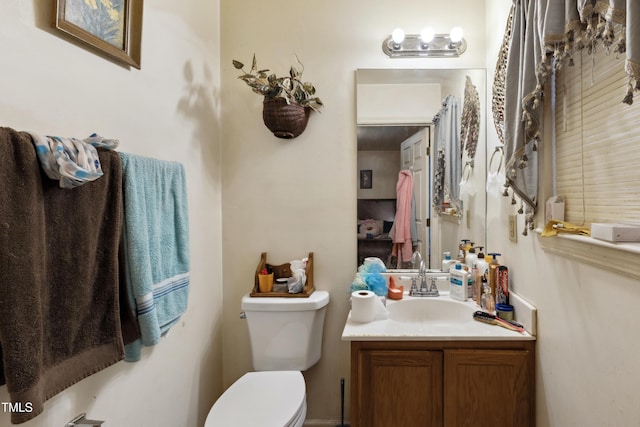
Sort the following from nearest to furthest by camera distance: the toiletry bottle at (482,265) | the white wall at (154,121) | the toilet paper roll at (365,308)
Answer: the white wall at (154,121), the toilet paper roll at (365,308), the toiletry bottle at (482,265)

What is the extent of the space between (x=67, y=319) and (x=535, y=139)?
1571mm

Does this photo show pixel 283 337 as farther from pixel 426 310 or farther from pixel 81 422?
Result: pixel 81 422

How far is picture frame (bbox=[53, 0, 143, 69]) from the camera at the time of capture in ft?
2.64

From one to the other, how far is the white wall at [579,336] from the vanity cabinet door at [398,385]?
1.29ft

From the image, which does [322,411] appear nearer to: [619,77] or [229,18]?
[619,77]

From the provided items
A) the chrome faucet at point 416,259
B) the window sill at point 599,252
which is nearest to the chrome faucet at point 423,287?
the chrome faucet at point 416,259

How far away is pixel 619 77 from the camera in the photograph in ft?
2.85

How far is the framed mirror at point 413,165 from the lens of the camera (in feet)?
5.63

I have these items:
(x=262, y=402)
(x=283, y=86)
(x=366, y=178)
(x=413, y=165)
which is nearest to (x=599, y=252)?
(x=413, y=165)

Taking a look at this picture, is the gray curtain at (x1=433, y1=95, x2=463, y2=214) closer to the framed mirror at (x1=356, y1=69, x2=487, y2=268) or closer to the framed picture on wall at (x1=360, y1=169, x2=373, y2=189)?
the framed mirror at (x1=356, y1=69, x2=487, y2=268)

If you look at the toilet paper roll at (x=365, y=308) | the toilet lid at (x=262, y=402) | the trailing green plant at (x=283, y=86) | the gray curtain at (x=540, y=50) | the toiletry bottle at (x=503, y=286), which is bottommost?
the toilet lid at (x=262, y=402)

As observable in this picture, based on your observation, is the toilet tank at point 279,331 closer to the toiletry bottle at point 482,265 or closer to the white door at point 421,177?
the white door at point 421,177

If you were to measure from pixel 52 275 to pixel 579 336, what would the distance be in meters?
1.51

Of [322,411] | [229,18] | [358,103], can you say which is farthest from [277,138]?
[322,411]
